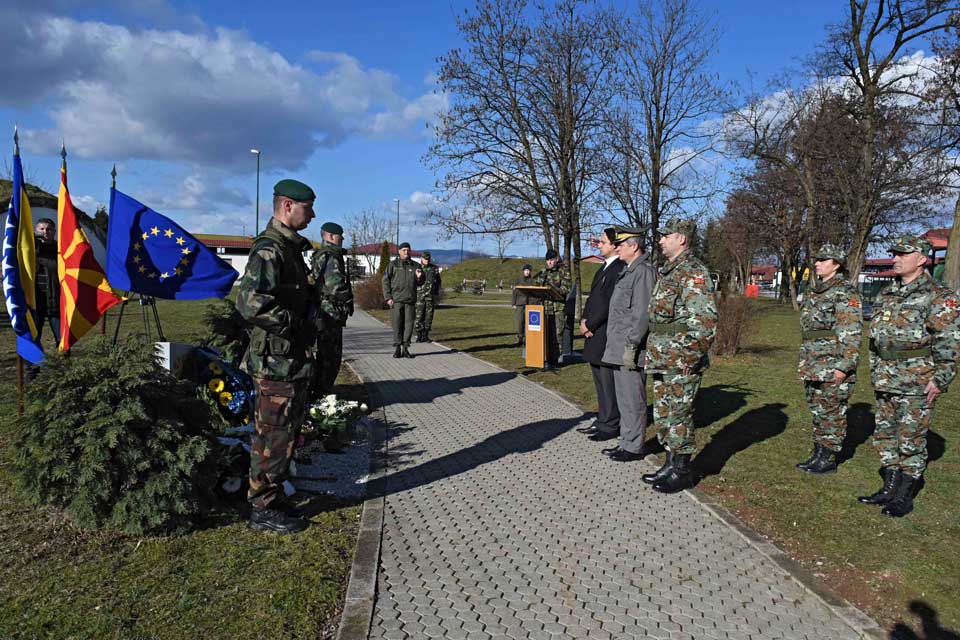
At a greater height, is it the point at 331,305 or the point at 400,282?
the point at 400,282

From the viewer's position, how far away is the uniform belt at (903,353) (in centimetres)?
473

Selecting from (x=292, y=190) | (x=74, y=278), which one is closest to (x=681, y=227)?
(x=292, y=190)

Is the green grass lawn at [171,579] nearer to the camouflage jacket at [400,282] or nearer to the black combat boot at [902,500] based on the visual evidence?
the black combat boot at [902,500]

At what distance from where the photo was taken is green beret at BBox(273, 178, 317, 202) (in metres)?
4.11

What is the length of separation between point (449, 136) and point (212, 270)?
404 inches

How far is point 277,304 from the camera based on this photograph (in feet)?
12.9

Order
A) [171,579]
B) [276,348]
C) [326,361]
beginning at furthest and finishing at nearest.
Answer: [326,361], [276,348], [171,579]

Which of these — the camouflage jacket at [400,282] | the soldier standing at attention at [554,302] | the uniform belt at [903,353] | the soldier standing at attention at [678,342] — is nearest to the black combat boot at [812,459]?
the uniform belt at [903,353]

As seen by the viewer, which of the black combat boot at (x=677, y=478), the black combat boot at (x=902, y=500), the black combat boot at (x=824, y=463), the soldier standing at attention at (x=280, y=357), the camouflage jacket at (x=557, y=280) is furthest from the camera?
the camouflage jacket at (x=557, y=280)

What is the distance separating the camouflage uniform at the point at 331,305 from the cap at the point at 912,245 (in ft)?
15.8

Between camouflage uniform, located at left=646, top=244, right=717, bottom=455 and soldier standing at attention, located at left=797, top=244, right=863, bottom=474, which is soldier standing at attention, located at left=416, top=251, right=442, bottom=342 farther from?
soldier standing at attention, located at left=797, top=244, right=863, bottom=474

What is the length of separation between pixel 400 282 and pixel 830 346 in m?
7.90

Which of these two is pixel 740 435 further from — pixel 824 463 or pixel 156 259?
pixel 156 259

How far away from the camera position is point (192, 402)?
4.35m
